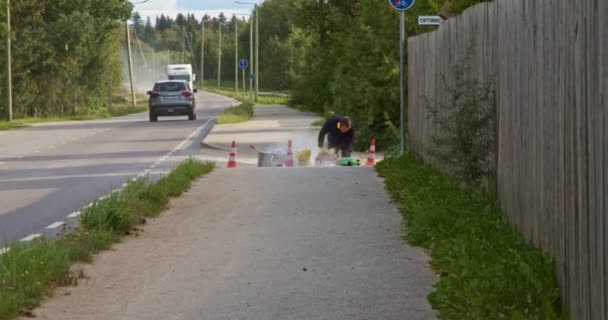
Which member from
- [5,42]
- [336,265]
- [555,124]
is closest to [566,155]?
[555,124]

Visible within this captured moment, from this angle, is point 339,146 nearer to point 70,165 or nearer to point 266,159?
point 266,159

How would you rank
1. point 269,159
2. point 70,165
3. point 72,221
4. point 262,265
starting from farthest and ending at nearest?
point 269,159 < point 70,165 < point 72,221 < point 262,265

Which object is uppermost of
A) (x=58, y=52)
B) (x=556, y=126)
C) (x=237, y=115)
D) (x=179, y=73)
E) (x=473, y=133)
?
(x=58, y=52)

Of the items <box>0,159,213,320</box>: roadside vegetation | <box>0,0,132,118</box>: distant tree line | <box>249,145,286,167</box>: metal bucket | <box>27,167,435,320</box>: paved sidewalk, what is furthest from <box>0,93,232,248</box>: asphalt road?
<box>0,0,132,118</box>: distant tree line

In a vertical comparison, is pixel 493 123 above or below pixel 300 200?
above

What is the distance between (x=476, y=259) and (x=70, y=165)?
55.0 feet

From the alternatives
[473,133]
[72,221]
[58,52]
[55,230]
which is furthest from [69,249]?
[58,52]

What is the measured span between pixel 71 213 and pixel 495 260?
748 centimetres

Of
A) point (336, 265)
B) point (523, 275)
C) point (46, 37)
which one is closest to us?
point (523, 275)

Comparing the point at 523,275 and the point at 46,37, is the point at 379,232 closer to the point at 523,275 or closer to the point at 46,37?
the point at 523,275

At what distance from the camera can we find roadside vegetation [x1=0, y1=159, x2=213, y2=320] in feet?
28.2

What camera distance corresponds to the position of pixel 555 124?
8.18 m

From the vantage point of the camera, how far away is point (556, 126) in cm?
812

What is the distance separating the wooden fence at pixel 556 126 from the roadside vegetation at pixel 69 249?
3339 mm
